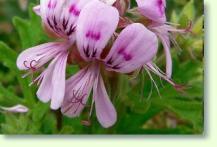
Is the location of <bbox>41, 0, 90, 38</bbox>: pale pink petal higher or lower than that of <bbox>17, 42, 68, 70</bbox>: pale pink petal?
higher

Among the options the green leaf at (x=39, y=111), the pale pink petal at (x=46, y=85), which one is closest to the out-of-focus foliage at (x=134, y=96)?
the green leaf at (x=39, y=111)

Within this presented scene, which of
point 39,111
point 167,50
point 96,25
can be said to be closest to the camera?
point 96,25

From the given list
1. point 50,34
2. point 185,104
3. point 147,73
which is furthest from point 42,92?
point 185,104

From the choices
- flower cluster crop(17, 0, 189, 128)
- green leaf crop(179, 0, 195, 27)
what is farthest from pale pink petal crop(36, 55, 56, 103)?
green leaf crop(179, 0, 195, 27)

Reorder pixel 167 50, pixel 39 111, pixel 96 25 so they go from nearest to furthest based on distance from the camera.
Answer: pixel 96 25
pixel 167 50
pixel 39 111

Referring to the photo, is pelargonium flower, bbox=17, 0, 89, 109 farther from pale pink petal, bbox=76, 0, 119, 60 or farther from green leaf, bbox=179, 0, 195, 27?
green leaf, bbox=179, 0, 195, 27

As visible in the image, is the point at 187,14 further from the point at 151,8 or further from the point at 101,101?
the point at 101,101

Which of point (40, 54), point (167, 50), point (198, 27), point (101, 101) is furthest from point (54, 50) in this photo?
point (198, 27)

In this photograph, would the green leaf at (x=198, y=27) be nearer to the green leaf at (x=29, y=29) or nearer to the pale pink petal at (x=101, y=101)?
the pale pink petal at (x=101, y=101)
